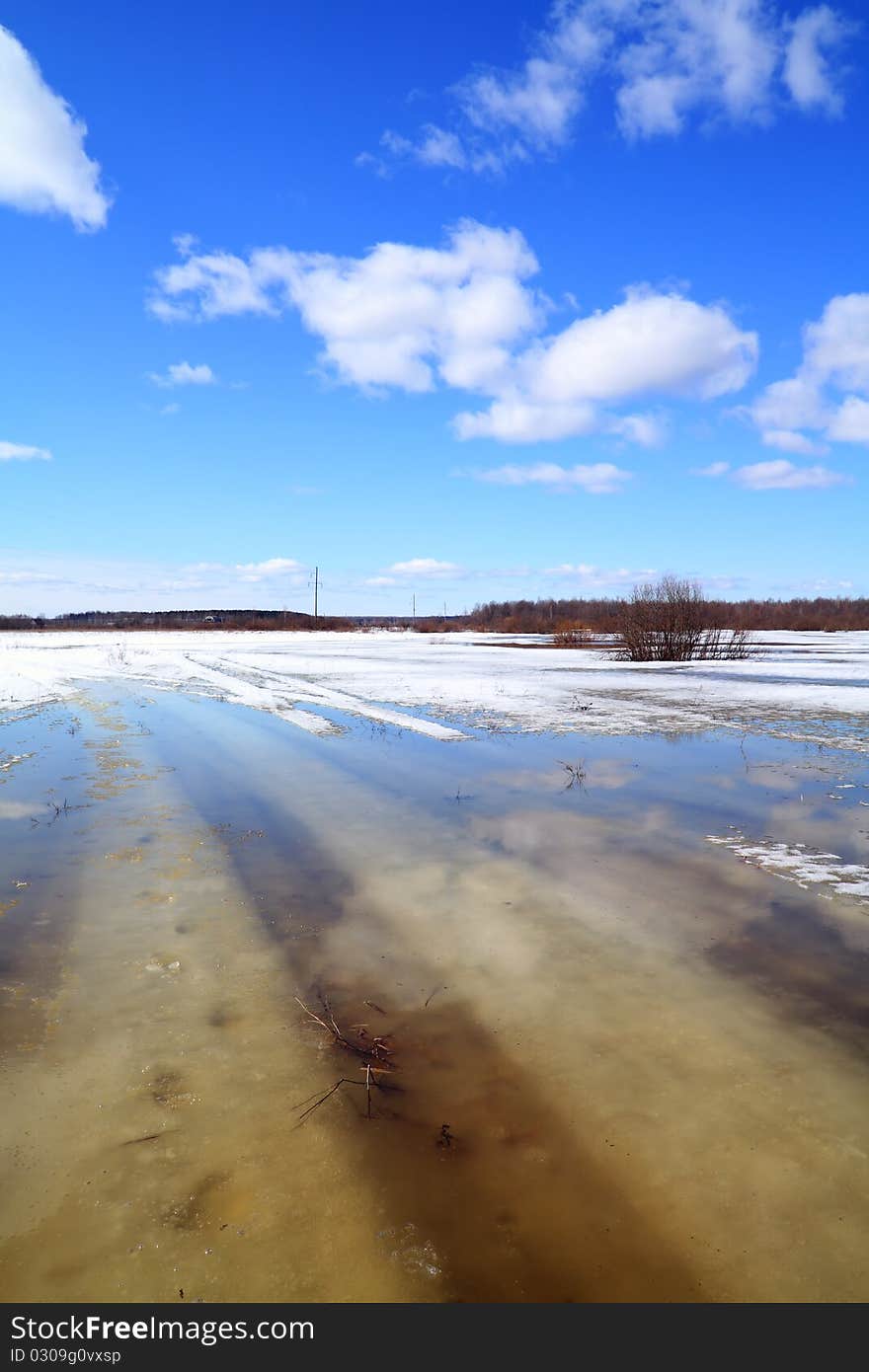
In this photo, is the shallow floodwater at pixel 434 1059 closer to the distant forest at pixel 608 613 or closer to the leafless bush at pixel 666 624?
the leafless bush at pixel 666 624

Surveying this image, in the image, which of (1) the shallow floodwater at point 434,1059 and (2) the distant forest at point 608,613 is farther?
(2) the distant forest at point 608,613

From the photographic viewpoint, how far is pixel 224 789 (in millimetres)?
7098

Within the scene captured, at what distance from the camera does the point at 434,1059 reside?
9.39 ft

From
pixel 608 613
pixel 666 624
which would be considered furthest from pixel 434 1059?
pixel 608 613

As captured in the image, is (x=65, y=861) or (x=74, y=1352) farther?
(x=65, y=861)

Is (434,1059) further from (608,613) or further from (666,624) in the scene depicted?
(608,613)

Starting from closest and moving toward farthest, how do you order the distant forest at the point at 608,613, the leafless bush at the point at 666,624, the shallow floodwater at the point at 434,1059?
the shallow floodwater at the point at 434,1059
the leafless bush at the point at 666,624
the distant forest at the point at 608,613

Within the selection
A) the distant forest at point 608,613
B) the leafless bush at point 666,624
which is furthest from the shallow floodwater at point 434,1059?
the distant forest at point 608,613

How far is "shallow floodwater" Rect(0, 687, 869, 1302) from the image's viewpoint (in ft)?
6.53

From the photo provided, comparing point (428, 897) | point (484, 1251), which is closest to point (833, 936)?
point (428, 897)

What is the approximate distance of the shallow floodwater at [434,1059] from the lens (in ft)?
6.53

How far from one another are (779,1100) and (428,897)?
7.57ft

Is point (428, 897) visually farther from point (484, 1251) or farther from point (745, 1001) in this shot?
point (484, 1251)

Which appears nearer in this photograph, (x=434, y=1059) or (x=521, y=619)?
(x=434, y=1059)
